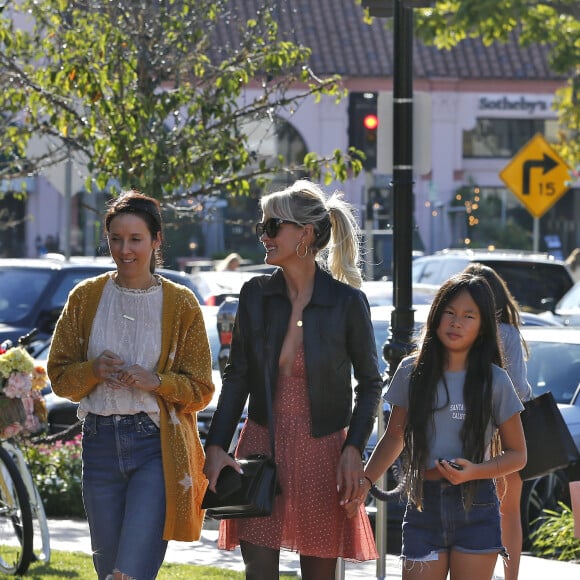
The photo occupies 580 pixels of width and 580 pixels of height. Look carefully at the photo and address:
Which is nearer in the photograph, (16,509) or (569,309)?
(16,509)

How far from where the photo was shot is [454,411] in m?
5.15

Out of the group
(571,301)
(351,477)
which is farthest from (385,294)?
(351,477)

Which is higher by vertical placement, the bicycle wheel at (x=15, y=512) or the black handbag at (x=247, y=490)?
the black handbag at (x=247, y=490)

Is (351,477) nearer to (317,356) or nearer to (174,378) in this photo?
(317,356)

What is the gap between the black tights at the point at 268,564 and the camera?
524 cm

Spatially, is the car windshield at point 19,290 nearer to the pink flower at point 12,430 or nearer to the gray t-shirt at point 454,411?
the pink flower at point 12,430

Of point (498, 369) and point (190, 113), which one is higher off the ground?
point (190, 113)

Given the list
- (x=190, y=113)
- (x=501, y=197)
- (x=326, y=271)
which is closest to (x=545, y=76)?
(x=501, y=197)

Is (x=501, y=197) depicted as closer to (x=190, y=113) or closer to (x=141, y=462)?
(x=190, y=113)

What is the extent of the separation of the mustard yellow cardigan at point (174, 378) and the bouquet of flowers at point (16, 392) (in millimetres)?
2298

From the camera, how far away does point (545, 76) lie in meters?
58.3

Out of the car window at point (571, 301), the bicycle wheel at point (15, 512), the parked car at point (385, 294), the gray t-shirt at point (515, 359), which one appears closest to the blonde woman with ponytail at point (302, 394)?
the gray t-shirt at point (515, 359)

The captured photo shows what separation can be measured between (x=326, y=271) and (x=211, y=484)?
892mm

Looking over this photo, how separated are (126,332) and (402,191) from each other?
10.0 ft
